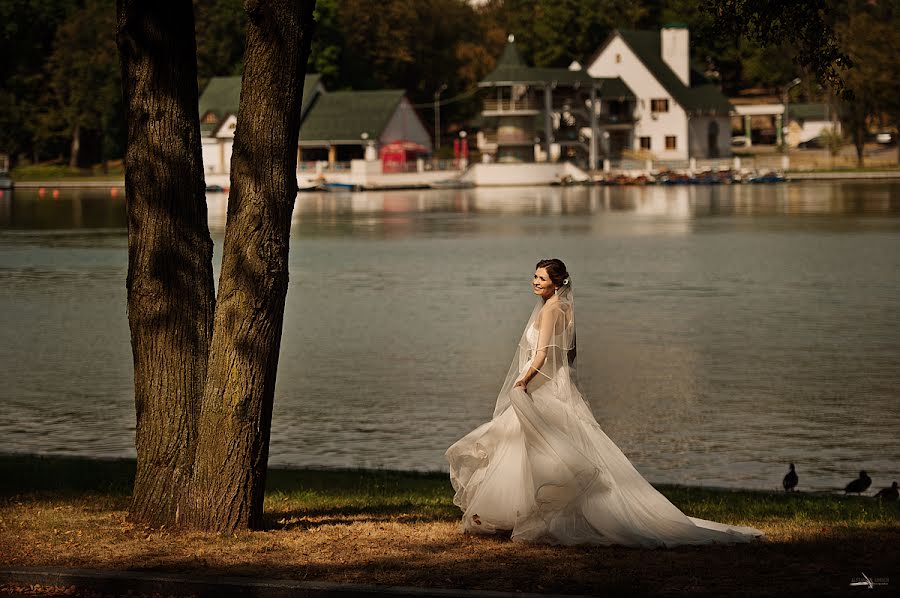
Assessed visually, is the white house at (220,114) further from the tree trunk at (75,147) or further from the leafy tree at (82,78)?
the tree trunk at (75,147)

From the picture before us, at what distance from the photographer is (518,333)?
99.4 ft

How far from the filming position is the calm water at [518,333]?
18.7m

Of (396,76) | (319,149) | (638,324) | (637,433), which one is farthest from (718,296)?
(396,76)

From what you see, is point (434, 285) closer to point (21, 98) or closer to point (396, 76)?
point (21, 98)

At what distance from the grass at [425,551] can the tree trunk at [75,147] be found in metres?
108

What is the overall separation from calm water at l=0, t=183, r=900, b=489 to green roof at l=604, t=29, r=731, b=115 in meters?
51.3

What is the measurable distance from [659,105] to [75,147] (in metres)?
44.8

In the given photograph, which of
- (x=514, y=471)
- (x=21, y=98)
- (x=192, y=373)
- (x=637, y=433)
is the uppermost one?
(x=21, y=98)

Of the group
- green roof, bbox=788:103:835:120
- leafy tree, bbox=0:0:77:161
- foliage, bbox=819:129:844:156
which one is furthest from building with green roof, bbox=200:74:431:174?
green roof, bbox=788:103:835:120

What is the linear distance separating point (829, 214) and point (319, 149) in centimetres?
5416

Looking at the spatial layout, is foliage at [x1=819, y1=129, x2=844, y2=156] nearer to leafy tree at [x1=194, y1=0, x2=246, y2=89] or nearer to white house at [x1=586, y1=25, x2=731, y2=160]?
white house at [x1=586, y1=25, x2=731, y2=160]

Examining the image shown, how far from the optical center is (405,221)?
7044cm

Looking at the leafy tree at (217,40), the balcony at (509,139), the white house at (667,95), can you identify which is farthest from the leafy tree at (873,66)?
the leafy tree at (217,40)

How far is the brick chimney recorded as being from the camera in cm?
11912
